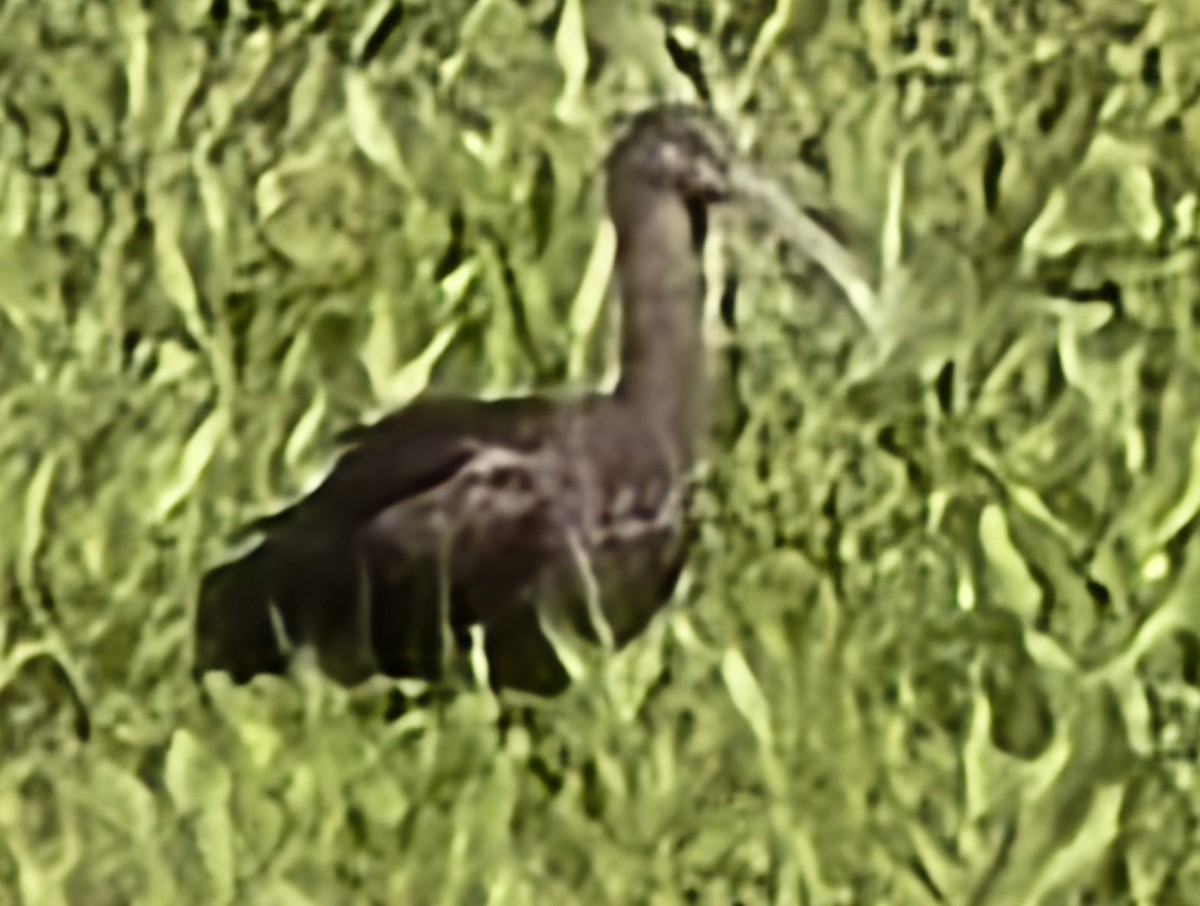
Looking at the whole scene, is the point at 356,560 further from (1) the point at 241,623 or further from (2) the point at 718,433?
(2) the point at 718,433

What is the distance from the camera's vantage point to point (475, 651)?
1.93 feet

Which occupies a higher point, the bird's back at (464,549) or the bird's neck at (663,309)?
the bird's neck at (663,309)

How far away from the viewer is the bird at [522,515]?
22.4 inches

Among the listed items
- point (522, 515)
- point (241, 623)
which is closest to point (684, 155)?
point (522, 515)

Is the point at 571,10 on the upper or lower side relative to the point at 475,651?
upper

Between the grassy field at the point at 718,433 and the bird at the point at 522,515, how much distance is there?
0.01 meters

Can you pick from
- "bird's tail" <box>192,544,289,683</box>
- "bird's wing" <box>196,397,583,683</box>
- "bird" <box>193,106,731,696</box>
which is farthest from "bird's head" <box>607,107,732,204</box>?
"bird's tail" <box>192,544,289,683</box>

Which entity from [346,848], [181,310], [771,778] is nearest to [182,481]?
[181,310]

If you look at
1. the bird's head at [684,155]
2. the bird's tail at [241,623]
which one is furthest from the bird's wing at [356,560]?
the bird's head at [684,155]

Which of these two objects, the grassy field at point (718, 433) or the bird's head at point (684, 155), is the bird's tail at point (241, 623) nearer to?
the grassy field at point (718, 433)

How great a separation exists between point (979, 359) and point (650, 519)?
164mm

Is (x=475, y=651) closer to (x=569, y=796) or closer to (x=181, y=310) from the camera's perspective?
(x=569, y=796)

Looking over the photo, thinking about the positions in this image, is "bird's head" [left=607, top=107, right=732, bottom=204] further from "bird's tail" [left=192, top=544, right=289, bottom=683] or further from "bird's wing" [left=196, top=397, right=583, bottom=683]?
"bird's tail" [left=192, top=544, right=289, bottom=683]

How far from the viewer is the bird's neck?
59cm
